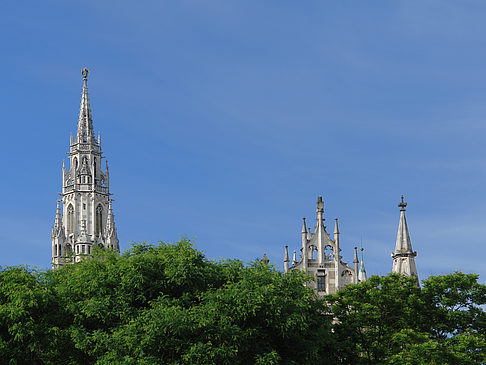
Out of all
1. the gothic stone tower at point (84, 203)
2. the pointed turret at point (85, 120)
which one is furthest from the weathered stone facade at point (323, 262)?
the pointed turret at point (85, 120)

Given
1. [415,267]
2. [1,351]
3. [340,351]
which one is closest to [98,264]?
[1,351]

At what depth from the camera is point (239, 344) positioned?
42.4 meters

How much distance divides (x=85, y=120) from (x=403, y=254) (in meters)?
90.8

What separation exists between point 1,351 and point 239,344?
520 inches

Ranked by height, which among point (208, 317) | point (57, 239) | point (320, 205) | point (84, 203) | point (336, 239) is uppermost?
point (84, 203)

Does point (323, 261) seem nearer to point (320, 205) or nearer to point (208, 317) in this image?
point (320, 205)

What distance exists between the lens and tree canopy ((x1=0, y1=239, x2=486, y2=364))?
42094 mm

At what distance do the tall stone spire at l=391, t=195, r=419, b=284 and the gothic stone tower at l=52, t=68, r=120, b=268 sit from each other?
77024 millimetres

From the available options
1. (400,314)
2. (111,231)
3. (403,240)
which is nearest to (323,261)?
(403,240)

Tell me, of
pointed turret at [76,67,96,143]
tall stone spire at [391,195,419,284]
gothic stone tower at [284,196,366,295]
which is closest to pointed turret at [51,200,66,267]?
pointed turret at [76,67,96,143]

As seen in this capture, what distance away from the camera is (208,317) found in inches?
1672

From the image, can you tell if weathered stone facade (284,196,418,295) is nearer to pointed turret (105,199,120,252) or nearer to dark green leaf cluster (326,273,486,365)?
dark green leaf cluster (326,273,486,365)

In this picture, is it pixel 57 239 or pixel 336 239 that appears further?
pixel 57 239

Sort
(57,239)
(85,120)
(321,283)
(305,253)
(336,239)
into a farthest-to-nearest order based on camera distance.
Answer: (85,120)
(57,239)
(336,239)
(321,283)
(305,253)
